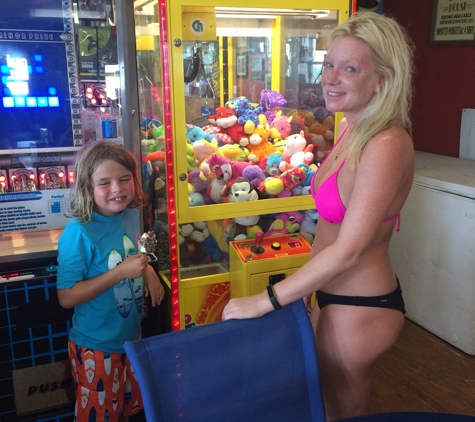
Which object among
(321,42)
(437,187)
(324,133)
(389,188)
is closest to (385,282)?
(389,188)

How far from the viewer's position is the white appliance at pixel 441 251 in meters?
2.76

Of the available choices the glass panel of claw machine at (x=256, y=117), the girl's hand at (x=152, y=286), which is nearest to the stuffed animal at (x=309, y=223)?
the glass panel of claw machine at (x=256, y=117)

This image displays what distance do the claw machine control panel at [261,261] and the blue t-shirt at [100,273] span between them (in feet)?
1.98

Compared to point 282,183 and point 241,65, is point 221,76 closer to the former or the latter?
point 241,65

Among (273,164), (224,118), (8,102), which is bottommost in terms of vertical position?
(273,164)

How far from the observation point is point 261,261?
7.45ft

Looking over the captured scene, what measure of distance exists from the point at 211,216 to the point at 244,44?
873 mm

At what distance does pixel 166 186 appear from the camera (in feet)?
7.22

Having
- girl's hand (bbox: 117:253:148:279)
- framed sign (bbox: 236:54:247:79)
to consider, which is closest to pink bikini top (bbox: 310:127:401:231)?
girl's hand (bbox: 117:253:148:279)

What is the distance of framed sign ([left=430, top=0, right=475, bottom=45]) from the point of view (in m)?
3.23

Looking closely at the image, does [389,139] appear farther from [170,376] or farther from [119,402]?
[119,402]

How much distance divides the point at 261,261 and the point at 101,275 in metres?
0.82

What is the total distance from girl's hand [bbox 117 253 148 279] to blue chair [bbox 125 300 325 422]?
625mm

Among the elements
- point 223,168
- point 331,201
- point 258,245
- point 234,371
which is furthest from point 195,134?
point 234,371
